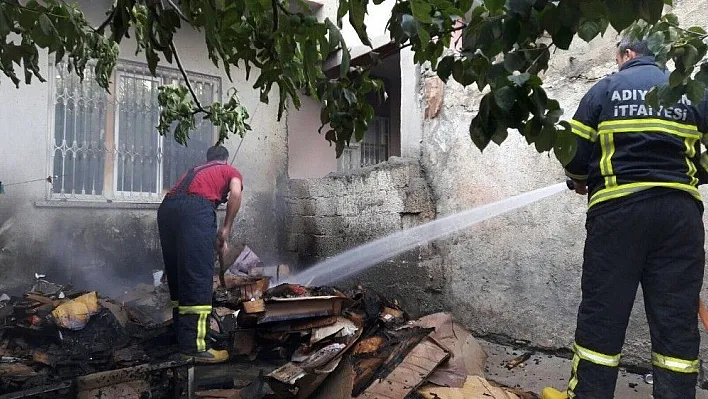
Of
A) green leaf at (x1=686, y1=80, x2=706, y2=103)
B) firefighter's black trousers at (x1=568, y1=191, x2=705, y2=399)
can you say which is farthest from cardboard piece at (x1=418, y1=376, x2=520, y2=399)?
green leaf at (x1=686, y1=80, x2=706, y2=103)

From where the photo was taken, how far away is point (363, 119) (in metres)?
1.89

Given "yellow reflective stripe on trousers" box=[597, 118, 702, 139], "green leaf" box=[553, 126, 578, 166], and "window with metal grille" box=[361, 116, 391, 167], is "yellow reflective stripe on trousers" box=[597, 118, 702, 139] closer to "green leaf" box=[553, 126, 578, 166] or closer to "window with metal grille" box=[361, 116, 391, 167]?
"green leaf" box=[553, 126, 578, 166]

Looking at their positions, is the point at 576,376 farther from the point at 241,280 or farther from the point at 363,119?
the point at 241,280

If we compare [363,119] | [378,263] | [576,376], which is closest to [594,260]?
[576,376]

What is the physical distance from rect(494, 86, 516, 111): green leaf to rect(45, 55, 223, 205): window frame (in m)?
5.09

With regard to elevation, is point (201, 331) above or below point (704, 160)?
below

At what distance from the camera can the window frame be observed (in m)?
5.54

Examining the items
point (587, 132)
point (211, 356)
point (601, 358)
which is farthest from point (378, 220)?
point (601, 358)

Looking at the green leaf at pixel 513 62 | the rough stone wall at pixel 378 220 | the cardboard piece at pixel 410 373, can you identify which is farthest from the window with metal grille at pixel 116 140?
the green leaf at pixel 513 62

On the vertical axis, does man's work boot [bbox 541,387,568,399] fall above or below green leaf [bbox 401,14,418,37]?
below

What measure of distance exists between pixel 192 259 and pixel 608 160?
283 centimetres

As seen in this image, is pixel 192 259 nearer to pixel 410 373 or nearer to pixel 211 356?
pixel 211 356

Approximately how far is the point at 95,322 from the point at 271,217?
2.97m

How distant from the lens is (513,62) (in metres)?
1.09
